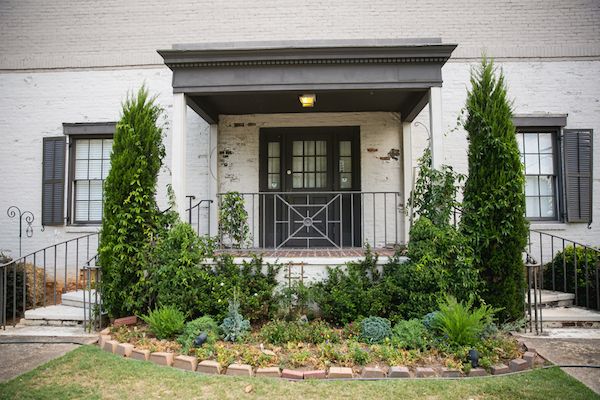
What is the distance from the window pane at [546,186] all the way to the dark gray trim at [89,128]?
27.9 ft

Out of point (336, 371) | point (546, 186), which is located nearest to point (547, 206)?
point (546, 186)

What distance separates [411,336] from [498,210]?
6.80ft

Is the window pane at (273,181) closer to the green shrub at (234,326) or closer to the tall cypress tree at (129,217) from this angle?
the tall cypress tree at (129,217)

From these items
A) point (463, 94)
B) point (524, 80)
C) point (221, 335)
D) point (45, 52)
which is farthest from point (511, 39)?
point (45, 52)

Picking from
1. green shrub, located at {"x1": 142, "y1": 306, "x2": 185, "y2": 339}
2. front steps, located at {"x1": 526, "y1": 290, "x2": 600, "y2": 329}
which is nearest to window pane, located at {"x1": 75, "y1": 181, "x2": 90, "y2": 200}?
green shrub, located at {"x1": 142, "y1": 306, "x2": 185, "y2": 339}

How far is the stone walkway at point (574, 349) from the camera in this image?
3.59 m

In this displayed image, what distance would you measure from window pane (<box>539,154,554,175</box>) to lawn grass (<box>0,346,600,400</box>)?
4868mm

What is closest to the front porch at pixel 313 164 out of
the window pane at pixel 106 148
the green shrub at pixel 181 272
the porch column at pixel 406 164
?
the porch column at pixel 406 164

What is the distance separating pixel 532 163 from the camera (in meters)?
7.39

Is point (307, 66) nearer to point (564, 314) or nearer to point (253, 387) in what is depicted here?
point (253, 387)

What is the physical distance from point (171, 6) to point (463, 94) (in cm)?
625

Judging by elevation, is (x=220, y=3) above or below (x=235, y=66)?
above

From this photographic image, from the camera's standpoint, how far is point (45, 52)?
7.93m

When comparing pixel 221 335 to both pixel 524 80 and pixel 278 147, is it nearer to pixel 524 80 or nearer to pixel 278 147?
pixel 278 147
